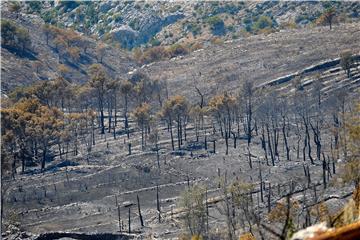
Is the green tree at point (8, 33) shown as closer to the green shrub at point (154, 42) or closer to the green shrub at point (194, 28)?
the green shrub at point (154, 42)

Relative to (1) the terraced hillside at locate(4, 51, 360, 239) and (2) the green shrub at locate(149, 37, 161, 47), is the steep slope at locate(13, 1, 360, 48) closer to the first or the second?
(2) the green shrub at locate(149, 37, 161, 47)

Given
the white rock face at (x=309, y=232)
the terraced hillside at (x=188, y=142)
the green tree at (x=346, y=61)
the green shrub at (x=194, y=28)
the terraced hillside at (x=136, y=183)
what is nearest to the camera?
the white rock face at (x=309, y=232)

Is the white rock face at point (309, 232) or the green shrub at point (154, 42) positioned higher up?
the green shrub at point (154, 42)

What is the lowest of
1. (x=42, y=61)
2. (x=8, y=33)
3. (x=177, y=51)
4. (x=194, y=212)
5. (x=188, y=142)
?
(x=194, y=212)

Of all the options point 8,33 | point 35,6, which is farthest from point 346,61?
point 35,6

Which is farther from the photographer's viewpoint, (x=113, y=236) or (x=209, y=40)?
(x=209, y=40)

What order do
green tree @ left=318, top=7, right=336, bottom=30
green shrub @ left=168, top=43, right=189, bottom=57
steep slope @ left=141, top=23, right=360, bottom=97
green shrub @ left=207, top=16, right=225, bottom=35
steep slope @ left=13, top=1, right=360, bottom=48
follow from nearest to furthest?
steep slope @ left=141, top=23, right=360, bottom=97
green tree @ left=318, top=7, right=336, bottom=30
green shrub @ left=168, top=43, right=189, bottom=57
steep slope @ left=13, top=1, right=360, bottom=48
green shrub @ left=207, top=16, right=225, bottom=35

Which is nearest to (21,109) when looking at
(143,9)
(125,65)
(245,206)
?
(245,206)

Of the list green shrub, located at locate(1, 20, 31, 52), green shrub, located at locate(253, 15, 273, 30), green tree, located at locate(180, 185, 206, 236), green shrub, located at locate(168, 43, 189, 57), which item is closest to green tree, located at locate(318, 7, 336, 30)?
green shrub, located at locate(168, 43, 189, 57)

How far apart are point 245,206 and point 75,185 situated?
2559 cm

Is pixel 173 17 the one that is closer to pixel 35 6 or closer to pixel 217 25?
pixel 217 25

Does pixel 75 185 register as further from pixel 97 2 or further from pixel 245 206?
pixel 97 2

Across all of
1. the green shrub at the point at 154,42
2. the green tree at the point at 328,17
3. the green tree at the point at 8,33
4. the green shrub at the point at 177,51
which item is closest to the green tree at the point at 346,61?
the green tree at the point at 328,17

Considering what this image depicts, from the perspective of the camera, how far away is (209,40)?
142 m
